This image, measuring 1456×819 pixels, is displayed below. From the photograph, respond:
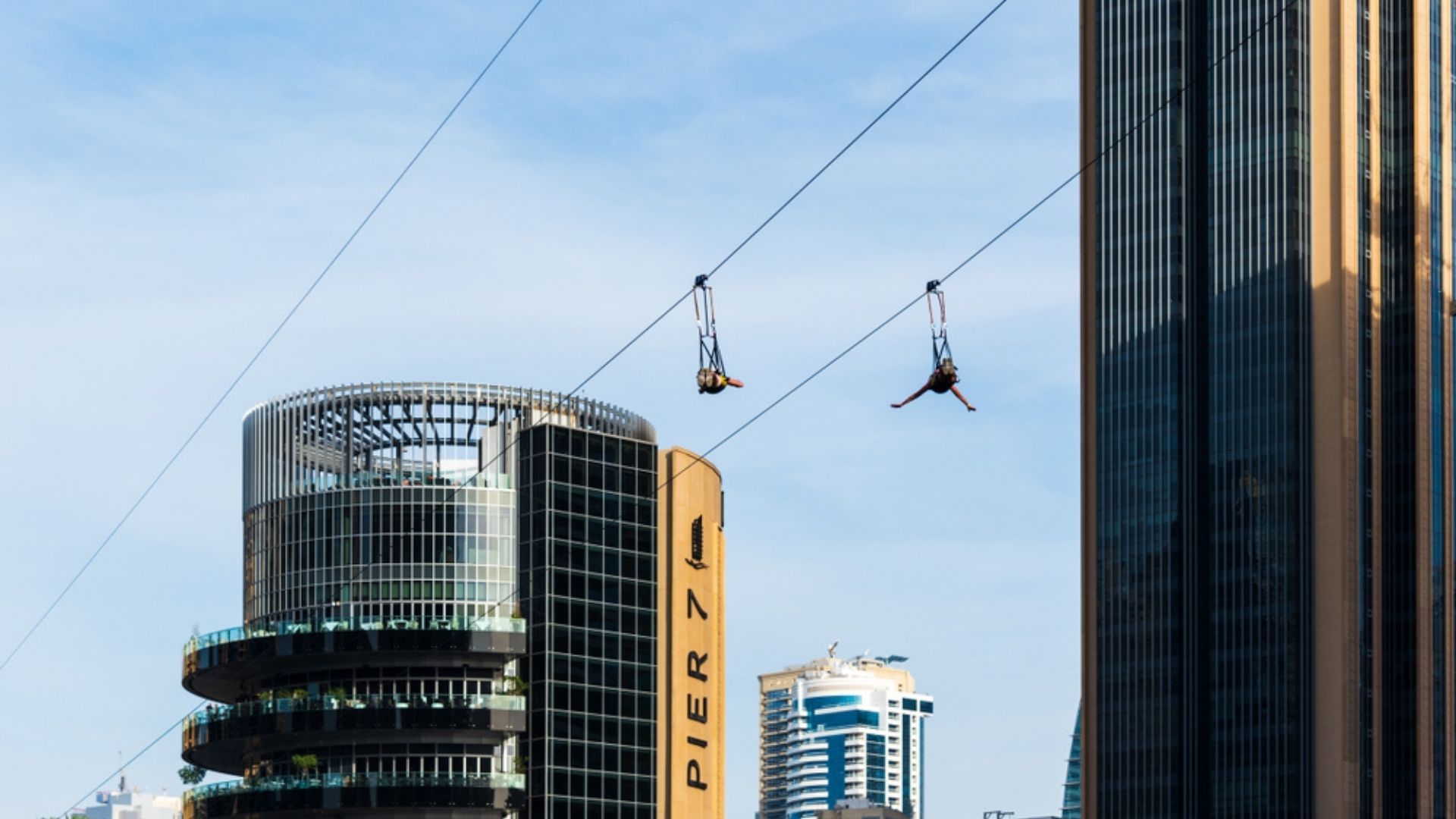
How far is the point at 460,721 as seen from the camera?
6885 inches

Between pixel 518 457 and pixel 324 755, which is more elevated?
pixel 518 457

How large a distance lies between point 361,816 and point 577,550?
2412cm

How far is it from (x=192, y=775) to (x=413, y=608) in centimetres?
2388

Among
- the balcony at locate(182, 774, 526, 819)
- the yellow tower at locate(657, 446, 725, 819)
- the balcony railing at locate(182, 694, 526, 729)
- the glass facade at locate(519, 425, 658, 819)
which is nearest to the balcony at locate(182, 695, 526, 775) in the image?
the balcony railing at locate(182, 694, 526, 729)

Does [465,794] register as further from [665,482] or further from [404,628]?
[665,482]

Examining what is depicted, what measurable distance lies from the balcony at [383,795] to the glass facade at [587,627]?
2.99 metres

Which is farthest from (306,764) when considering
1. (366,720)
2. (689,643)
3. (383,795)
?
(689,643)

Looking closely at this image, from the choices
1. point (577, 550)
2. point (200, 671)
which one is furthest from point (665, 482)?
point (200, 671)

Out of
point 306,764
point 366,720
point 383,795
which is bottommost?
point 383,795

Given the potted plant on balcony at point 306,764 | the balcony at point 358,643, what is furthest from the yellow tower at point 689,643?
the potted plant on balcony at point 306,764

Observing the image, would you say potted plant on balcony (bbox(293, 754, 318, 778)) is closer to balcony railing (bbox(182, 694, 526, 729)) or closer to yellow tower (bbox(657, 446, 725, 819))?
balcony railing (bbox(182, 694, 526, 729))

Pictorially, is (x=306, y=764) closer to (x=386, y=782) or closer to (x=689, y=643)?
(x=386, y=782)

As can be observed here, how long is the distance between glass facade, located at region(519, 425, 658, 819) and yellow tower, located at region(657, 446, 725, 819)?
1.05 metres

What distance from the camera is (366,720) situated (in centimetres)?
17312
